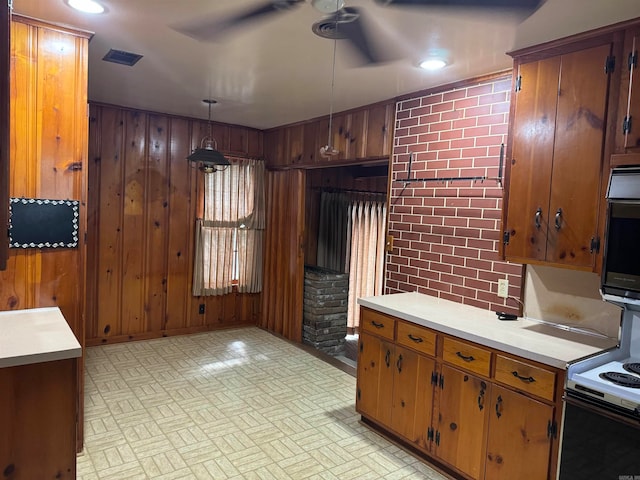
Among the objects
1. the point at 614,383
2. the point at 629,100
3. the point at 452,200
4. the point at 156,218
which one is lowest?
the point at 614,383

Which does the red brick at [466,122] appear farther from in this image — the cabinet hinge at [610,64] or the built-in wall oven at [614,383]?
the built-in wall oven at [614,383]

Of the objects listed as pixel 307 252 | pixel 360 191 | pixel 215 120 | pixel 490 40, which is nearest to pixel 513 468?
pixel 490 40

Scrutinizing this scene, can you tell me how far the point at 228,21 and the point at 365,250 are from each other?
12.7 ft

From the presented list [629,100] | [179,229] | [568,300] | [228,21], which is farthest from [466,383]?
[179,229]

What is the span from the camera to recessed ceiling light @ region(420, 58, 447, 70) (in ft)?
8.78

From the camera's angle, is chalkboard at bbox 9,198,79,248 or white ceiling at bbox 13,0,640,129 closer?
white ceiling at bbox 13,0,640,129

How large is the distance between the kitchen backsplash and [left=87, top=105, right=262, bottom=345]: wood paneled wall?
377cm

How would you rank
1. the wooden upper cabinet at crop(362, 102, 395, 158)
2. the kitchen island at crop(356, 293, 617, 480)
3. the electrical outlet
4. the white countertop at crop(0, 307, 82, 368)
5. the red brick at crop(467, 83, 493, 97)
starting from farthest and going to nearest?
the wooden upper cabinet at crop(362, 102, 395, 158) < the red brick at crop(467, 83, 493, 97) < the electrical outlet < the kitchen island at crop(356, 293, 617, 480) < the white countertop at crop(0, 307, 82, 368)

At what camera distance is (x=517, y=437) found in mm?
2098

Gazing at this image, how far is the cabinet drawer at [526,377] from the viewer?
1.97m

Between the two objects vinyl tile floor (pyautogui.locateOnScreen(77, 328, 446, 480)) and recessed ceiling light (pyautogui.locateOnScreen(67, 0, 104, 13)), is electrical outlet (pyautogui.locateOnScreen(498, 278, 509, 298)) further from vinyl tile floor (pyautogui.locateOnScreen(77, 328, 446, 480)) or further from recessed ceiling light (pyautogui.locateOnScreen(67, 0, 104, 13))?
recessed ceiling light (pyautogui.locateOnScreen(67, 0, 104, 13))

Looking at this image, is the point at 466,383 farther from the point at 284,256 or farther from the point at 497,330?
the point at 284,256

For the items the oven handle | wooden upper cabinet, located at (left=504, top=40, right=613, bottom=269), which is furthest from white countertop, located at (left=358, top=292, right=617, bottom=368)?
wooden upper cabinet, located at (left=504, top=40, right=613, bottom=269)

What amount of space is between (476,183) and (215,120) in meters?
3.29
